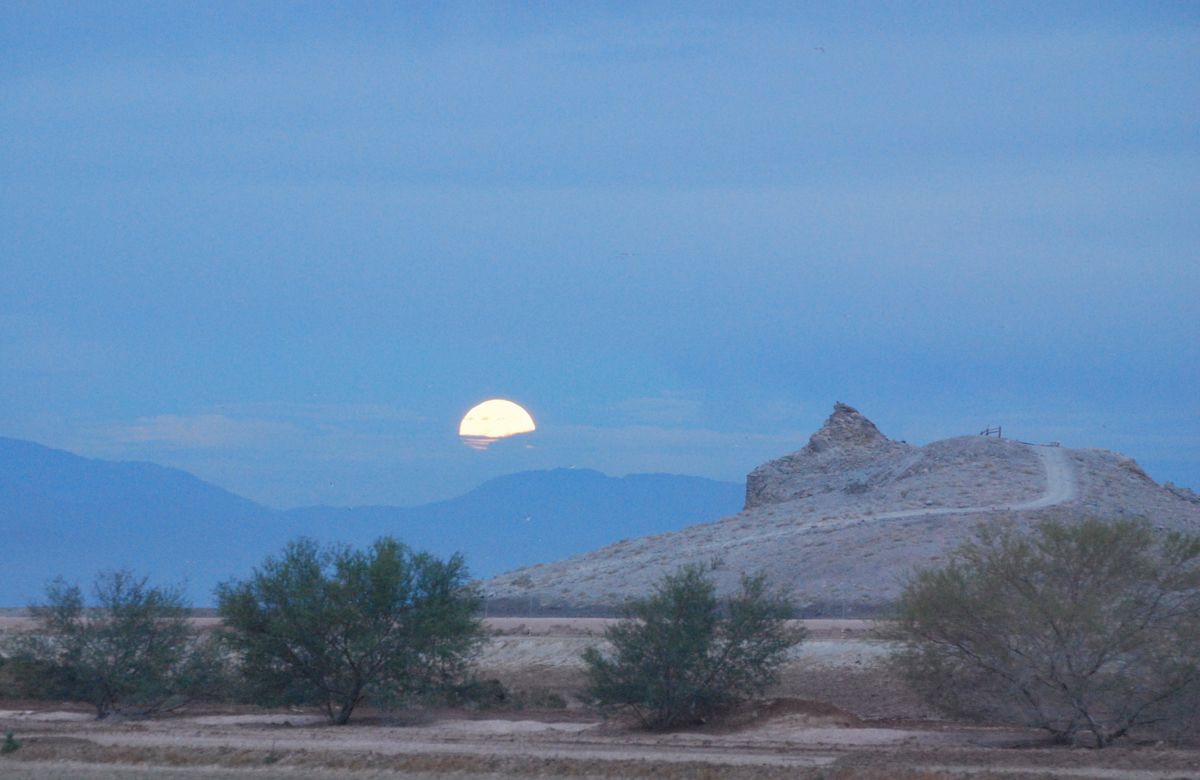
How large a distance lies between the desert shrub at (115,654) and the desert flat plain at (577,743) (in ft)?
2.80

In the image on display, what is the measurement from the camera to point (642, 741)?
29.5 m

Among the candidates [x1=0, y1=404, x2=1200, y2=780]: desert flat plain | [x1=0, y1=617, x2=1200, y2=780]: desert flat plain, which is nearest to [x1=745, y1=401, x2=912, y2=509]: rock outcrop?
[x1=0, y1=404, x2=1200, y2=780]: desert flat plain

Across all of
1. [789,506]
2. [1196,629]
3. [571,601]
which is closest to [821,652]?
[1196,629]

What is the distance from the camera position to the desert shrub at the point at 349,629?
34812 millimetres

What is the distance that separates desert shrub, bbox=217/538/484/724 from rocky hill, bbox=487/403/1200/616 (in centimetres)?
1816

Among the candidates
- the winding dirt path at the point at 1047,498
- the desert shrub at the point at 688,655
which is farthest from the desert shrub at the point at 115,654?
the winding dirt path at the point at 1047,498

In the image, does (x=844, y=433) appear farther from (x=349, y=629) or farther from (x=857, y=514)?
(x=349, y=629)

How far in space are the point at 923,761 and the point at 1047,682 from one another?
3712mm

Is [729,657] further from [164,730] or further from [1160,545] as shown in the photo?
[164,730]

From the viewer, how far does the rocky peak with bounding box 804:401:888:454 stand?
88.2 meters

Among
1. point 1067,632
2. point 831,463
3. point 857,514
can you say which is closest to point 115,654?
point 1067,632

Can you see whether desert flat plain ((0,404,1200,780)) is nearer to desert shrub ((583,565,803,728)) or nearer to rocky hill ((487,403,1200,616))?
rocky hill ((487,403,1200,616))

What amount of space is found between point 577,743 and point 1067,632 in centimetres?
1039

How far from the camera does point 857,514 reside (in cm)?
6831
